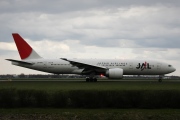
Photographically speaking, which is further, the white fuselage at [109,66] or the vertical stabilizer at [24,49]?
the vertical stabilizer at [24,49]

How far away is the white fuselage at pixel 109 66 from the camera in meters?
45.2

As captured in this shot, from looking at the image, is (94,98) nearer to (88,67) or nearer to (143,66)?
(88,67)

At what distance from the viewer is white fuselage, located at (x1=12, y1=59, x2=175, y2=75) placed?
4525 centimetres

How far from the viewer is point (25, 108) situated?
51.7 ft

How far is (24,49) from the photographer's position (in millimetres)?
46656

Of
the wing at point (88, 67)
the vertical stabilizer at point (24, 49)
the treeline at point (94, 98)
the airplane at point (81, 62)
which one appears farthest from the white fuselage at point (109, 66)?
the treeline at point (94, 98)

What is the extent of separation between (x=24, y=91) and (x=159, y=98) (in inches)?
260

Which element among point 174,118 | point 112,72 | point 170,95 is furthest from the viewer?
point 112,72

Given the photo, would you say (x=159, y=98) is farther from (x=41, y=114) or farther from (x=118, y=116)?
(x=41, y=114)

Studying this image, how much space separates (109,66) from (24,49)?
12.6 metres

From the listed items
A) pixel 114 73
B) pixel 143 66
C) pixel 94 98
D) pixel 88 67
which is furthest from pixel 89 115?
pixel 143 66

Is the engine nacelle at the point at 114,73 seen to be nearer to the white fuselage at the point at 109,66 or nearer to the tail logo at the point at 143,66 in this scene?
the white fuselage at the point at 109,66

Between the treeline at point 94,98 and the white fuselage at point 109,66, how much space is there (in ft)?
95.2

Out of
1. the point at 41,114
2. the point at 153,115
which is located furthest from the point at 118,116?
the point at 41,114
